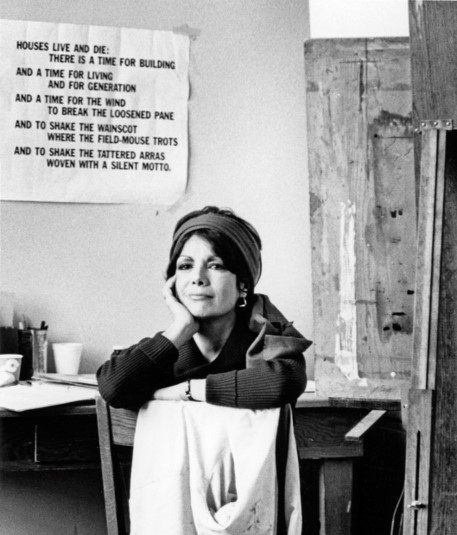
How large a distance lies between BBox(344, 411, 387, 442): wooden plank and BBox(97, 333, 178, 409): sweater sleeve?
0.46 m

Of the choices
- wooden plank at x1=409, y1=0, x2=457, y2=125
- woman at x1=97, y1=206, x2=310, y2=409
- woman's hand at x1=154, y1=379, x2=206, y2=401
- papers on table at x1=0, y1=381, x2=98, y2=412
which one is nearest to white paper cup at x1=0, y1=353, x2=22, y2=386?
papers on table at x1=0, y1=381, x2=98, y2=412

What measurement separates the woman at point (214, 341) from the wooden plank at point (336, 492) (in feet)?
1.53

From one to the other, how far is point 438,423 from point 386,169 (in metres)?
0.50

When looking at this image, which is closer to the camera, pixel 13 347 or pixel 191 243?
pixel 191 243

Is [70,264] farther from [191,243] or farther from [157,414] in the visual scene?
[157,414]

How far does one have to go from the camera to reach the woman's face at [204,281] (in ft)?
5.68

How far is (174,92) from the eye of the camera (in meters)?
2.68

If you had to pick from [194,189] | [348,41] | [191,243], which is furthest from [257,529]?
[194,189]

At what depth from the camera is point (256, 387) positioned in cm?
159

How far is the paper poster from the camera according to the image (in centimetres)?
260

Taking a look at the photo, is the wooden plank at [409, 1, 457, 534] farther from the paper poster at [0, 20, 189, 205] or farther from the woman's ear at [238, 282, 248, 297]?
the paper poster at [0, 20, 189, 205]

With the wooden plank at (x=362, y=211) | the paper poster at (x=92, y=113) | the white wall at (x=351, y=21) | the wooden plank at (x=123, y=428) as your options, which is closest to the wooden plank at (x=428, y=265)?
the wooden plank at (x=362, y=211)

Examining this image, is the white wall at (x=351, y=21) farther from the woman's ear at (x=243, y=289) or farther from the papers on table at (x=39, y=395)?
the papers on table at (x=39, y=395)

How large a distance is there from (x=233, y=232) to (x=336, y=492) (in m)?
0.73
